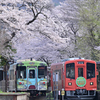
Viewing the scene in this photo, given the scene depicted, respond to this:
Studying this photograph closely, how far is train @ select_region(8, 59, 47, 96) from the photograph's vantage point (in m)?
19.6

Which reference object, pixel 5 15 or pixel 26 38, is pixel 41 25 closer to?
pixel 26 38

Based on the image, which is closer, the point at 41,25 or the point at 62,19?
the point at 41,25

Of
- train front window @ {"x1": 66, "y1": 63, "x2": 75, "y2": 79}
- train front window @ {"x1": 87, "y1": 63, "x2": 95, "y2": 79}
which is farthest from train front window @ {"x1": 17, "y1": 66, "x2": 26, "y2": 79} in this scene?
train front window @ {"x1": 87, "y1": 63, "x2": 95, "y2": 79}

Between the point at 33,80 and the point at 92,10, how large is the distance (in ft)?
27.2

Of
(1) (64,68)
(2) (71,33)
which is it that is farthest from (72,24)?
(1) (64,68)

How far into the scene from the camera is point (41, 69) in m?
20.1

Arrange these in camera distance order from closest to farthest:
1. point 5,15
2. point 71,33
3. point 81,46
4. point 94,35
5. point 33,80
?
point 5,15, point 33,80, point 94,35, point 81,46, point 71,33

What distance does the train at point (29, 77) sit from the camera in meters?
19.6

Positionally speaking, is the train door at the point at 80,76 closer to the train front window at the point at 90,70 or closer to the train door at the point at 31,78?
the train front window at the point at 90,70

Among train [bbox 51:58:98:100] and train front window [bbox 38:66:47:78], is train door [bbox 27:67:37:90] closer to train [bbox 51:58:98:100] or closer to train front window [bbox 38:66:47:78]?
train front window [bbox 38:66:47:78]

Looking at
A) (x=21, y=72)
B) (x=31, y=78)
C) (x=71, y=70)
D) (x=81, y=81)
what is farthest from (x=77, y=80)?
(x=21, y=72)

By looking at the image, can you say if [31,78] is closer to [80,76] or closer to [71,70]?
[71,70]

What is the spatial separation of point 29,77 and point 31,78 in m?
0.18

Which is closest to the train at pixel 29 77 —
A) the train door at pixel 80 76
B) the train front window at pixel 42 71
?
the train front window at pixel 42 71
